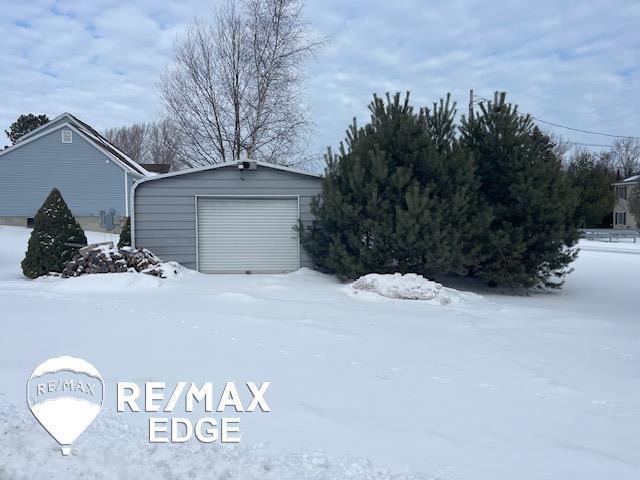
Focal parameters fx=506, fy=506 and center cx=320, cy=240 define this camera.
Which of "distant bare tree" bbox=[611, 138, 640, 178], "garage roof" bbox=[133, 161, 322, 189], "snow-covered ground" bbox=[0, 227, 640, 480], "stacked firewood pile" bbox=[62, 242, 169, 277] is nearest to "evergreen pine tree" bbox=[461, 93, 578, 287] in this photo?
"snow-covered ground" bbox=[0, 227, 640, 480]

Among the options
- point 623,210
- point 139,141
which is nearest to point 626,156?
point 623,210

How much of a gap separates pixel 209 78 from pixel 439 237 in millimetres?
15147

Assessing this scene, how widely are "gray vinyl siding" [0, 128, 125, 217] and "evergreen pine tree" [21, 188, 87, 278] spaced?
42.8ft

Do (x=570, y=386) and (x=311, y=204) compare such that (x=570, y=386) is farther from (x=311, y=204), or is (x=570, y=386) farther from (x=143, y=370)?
(x=311, y=204)

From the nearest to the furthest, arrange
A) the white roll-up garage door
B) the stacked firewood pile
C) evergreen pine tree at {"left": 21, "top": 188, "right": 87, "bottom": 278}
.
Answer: the stacked firewood pile, evergreen pine tree at {"left": 21, "top": 188, "right": 87, "bottom": 278}, the white roll-up garage door

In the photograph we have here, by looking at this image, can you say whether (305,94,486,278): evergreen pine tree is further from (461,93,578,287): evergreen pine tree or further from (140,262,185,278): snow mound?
(140,262,185,278): snow mound

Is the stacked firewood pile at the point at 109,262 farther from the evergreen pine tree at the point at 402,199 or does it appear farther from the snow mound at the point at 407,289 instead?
the snow mound at the point at 407,289

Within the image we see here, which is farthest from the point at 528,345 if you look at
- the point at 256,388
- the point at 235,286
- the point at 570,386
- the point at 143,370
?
the point at 235,286

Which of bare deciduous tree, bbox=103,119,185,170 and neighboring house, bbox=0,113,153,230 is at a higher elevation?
bare deciduous tree, bbox=103,119,185,170

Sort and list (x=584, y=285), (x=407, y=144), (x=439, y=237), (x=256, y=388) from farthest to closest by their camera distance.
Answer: (x=584, y=285) → (x=407, y=144) → (x=439, y=237) → (x=256, y=388)

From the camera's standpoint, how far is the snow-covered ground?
3180 millimetres

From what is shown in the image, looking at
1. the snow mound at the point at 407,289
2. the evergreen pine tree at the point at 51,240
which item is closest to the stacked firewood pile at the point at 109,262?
the evergreen pine tree at the point at 51,240

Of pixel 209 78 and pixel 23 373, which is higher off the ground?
pixel 209 78

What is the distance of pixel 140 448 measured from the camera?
325cm
